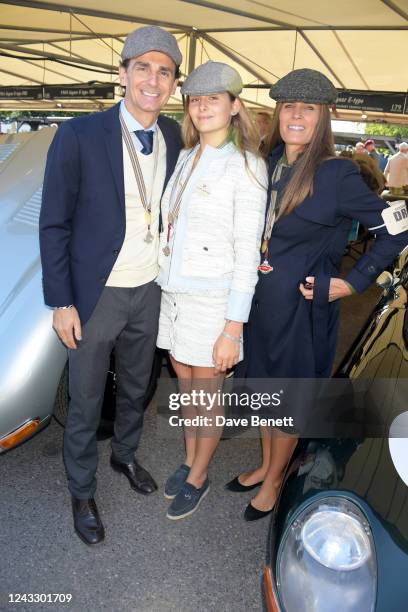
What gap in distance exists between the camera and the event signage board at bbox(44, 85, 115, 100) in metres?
13.8

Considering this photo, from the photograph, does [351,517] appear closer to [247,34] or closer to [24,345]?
[24,345]

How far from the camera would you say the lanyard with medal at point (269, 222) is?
7.13 ft

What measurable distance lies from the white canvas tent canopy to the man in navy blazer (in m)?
6.40

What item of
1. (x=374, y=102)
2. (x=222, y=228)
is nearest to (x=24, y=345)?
(x=222, y=228)

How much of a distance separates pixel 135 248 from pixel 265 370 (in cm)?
80

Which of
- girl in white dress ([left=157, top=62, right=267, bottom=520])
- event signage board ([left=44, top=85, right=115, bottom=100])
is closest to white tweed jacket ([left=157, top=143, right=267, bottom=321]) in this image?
girl in white dress ([left=157, top=62, right=267, bottom=520])

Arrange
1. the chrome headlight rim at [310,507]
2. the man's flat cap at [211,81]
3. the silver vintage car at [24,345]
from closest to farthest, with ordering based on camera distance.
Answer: the chrome headlight rim at [310,507] → the man's flat cap at [211,81] → the silver vintage car at [24,345]

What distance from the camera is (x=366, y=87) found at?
12367mm

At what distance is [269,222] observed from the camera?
2186 millimetres

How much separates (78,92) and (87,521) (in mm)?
14193

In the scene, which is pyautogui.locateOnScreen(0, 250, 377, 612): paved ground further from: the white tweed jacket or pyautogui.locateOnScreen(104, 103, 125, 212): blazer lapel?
pyautogui.locateOnScreen(104, 103, 125, 212): blazer lapel

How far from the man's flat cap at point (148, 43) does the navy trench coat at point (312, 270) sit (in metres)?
0.62
